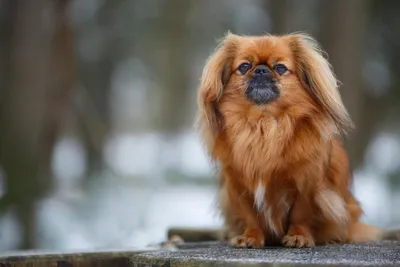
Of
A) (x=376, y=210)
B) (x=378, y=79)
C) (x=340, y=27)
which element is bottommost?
(x=376, y=210)

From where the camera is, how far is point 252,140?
4.20 meters

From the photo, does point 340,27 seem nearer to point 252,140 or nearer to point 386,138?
point 386,138

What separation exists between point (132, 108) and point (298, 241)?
1360 cm

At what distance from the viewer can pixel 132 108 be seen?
57.3 feet

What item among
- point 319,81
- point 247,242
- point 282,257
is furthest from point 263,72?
point 282,257

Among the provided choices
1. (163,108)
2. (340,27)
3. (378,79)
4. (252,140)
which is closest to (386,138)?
(378,79)

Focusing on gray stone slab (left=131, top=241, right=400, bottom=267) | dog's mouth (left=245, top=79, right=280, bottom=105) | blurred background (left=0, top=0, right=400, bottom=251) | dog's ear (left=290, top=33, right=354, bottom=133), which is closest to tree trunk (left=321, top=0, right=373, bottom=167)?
blurred background (left=0, top=0, right=400, bottom=251)

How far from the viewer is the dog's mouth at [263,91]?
4145mm

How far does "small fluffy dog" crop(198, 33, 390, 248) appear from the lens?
13.5 ft

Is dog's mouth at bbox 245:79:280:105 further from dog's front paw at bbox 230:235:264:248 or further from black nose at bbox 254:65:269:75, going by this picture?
dog's front paw at bbox 230:235:264:248

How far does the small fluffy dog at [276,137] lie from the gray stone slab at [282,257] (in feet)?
0.87

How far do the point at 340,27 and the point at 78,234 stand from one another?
410 centimetres

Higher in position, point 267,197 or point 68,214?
point 267,197

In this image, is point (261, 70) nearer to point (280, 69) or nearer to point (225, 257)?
point (280, 69)
